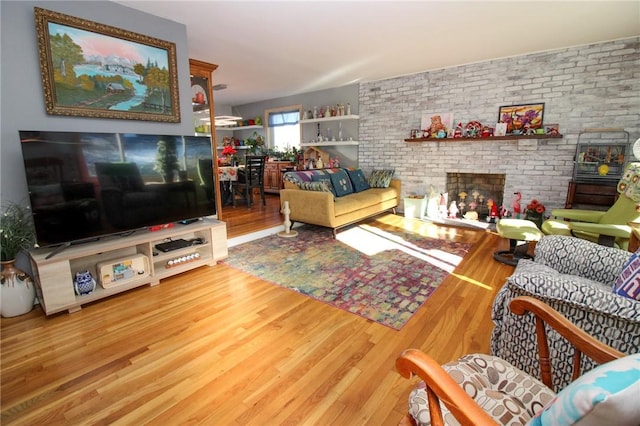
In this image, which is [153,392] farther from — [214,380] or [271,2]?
[271,2]

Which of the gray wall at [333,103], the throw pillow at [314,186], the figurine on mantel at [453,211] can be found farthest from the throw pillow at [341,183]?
the figurine on mantel at [453,211]

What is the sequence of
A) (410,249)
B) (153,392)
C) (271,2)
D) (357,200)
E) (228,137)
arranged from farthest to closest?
1. (228,137)
2. (357,200)
3. (410,249)
4. (271,2)
5. (153,392)

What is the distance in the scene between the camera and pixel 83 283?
Result: 237 cm

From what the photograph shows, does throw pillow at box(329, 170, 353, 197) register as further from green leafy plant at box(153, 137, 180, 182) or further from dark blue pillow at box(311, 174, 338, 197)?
green leafy plant at box(153, 137, 180, 182)

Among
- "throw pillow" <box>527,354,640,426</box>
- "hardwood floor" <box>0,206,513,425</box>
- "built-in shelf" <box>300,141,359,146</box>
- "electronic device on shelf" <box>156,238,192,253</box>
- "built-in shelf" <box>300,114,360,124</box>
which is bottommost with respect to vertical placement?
"hardwood floor" <box>0,206,513,425</box>

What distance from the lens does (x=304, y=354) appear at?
182cm

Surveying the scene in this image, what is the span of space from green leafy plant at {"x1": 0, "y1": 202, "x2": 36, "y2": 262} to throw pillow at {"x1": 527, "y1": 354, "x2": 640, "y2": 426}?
10.3 ft

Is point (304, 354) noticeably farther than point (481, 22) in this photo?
No

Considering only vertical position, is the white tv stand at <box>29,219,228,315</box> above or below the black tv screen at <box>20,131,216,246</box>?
below

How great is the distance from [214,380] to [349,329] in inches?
35.3

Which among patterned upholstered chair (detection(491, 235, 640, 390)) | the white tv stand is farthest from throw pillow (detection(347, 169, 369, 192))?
patterned upholstered chair (detection(491, 235, 640, 390))

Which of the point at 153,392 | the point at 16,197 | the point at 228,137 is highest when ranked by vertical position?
the point at 228,137

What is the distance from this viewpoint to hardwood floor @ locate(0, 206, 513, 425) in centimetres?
145

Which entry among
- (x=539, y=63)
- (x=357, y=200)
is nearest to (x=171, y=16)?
(x=357, y=200)
